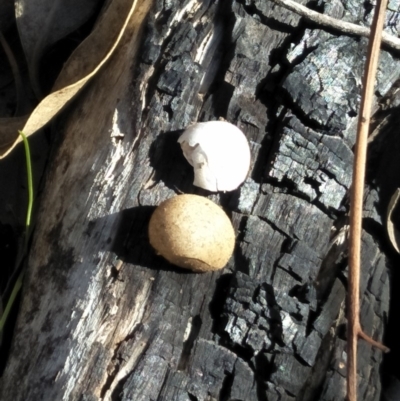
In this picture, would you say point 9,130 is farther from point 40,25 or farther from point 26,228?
point 40,25

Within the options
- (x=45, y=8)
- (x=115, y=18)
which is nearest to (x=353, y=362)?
(x=115, y=18)

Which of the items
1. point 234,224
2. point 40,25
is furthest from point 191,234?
point 40,25

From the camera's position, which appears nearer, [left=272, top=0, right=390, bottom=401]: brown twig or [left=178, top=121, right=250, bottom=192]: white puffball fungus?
[left=272, top=0, right=390, bottom=401]: brown twig

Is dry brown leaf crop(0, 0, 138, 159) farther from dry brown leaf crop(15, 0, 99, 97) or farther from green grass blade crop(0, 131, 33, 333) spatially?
dry brown leaf crop(15, 0, 99, 97)

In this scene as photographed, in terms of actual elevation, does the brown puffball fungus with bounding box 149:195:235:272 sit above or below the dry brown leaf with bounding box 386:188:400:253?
below

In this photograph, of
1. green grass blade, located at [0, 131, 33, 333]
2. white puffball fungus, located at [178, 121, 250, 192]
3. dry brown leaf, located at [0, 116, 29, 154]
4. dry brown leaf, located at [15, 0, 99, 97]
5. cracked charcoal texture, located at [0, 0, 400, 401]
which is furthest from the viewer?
dry brown leaf, located at [15, 0, 99, 97]

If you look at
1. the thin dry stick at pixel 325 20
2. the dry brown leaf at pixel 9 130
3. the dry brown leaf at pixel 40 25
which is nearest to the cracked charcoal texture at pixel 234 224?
the thin dry stick at pixel 325 20

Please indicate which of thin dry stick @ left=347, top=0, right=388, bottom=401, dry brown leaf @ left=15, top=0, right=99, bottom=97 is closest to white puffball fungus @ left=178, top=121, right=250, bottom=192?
thin dry stick @ left=347, top=0, right=388, bottom=401
